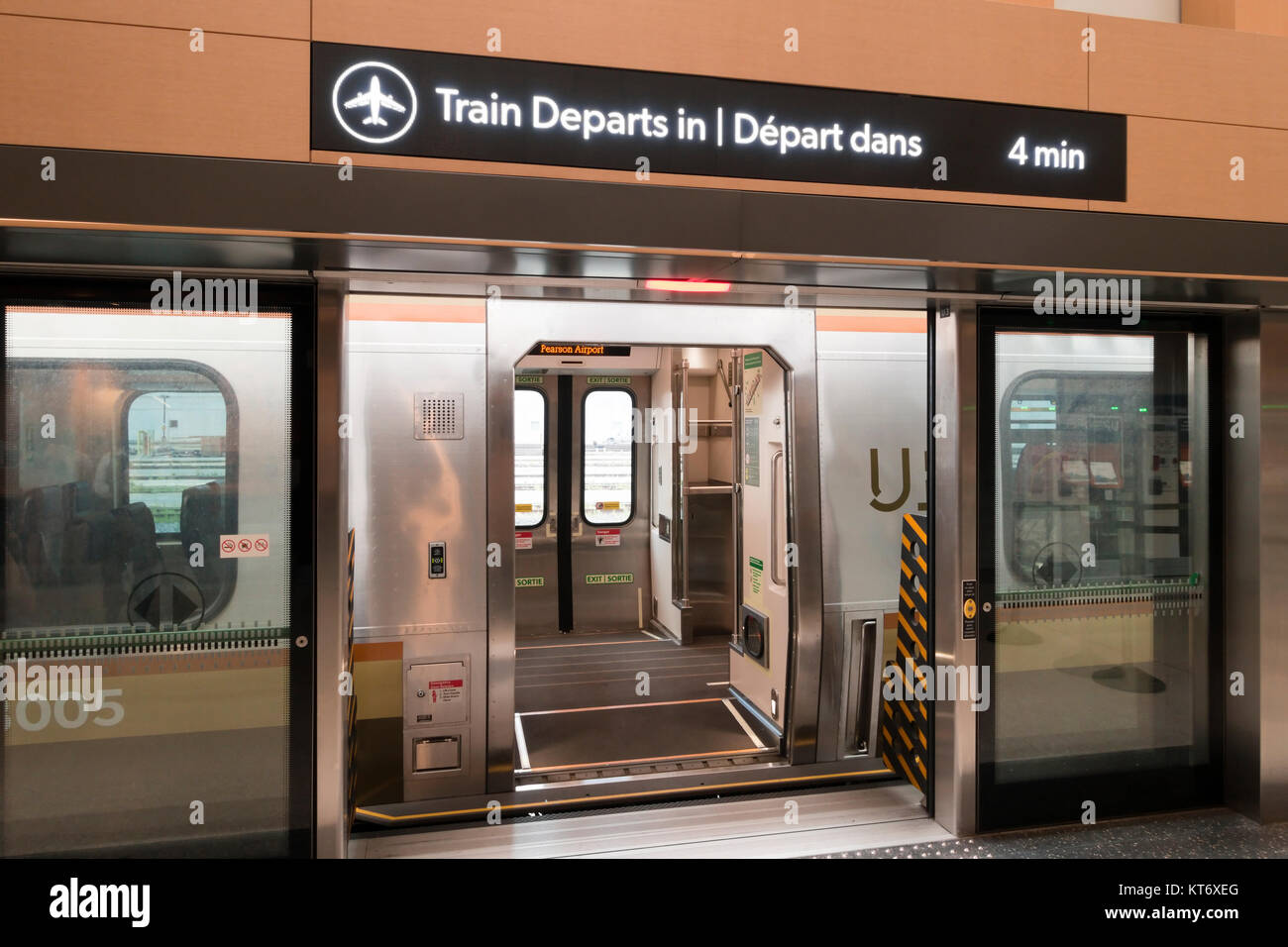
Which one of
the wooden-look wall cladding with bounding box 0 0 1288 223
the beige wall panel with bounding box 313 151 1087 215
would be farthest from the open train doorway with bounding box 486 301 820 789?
the wooden-look wall cladding with bounding box 0 0 1288 223

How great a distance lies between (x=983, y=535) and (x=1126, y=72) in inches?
74.8

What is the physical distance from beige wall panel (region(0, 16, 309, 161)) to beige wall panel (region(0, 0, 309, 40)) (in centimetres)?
2

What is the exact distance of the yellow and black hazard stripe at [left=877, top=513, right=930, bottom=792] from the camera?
A: 401cm

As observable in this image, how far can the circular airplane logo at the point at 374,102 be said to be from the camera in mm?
2436

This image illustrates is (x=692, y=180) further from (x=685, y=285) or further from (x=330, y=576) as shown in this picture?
(x=330, y=576)

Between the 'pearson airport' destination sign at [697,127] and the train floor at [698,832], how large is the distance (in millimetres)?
2681

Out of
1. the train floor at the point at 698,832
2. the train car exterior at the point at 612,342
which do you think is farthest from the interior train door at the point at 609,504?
the train floor at the point at 698,832

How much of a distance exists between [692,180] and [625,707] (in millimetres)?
4222

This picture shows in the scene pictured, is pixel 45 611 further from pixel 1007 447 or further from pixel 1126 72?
pixel 1126 72

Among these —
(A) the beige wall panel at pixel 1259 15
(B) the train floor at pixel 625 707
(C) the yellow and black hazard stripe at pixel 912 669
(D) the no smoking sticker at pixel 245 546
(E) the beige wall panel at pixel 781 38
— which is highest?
(A) the beige wall panel at pixel 1259 15

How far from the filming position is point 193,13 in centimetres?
235

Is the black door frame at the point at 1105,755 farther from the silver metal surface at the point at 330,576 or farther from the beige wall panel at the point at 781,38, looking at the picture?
the silver metal surface at the point at 330,576

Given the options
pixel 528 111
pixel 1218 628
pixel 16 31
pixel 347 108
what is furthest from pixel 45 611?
pixel 1218 628

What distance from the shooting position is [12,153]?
2207mm
